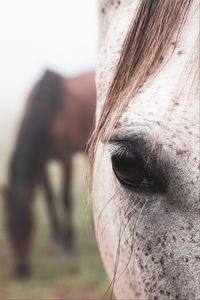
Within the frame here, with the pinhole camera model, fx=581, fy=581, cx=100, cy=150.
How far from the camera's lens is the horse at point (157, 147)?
807 millimetres

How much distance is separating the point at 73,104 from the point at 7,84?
66.7 ft

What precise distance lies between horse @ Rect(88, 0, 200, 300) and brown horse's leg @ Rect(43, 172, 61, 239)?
455cm

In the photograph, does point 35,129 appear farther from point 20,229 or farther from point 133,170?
point 133,170

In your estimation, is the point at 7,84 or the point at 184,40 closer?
the point at 184,40

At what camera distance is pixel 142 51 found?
932 mm

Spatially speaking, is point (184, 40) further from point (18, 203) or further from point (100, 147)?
point (18, 203)

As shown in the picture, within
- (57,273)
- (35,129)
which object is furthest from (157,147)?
(35,129)

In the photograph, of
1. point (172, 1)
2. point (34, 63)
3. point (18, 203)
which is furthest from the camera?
point (34, 63)

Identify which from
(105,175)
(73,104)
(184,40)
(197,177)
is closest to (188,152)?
(197,177)

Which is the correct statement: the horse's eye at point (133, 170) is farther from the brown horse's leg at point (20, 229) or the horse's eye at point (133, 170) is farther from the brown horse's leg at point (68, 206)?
the brown horse's leg at point (68, 206)

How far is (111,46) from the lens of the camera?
3.68ft

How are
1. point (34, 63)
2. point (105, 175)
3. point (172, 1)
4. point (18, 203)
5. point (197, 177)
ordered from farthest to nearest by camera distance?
1. point (34, 63)
2. point (18, 203)
3. point (105, 175)
4. point (172, 1)
5. point (197, 177)

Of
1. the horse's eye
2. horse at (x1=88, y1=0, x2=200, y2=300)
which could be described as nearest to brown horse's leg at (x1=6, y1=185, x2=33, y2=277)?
horse at (x1=88, y1=0, x2=200, y2=300)

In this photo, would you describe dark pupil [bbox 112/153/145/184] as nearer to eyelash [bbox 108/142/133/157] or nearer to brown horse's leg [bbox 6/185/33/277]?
eyelash [bbox 108/142/133/157]
